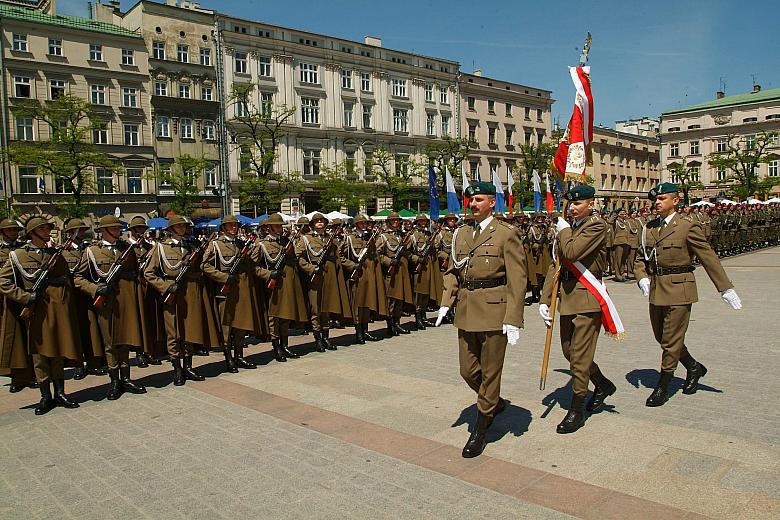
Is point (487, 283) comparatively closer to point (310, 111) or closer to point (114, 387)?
point (114, 387)

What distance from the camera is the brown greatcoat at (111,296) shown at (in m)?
7.45

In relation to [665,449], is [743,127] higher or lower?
higher

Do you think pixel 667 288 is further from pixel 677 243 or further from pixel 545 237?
pixel 545 237

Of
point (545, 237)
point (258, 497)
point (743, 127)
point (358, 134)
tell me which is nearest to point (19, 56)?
point (358, 134)

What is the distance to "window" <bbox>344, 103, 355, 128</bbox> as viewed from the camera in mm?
51728

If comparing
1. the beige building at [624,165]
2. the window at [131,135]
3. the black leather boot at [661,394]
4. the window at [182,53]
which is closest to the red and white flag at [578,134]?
the black leather boot at [661,394]

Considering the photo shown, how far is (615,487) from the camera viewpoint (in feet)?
14.5

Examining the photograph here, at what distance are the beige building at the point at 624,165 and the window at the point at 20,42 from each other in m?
59.6

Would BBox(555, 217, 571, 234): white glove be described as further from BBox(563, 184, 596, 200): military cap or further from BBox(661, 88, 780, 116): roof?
BBox(661, 88, 780, 116): roof

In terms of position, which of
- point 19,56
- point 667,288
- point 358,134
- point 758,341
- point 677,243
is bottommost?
point 758,341

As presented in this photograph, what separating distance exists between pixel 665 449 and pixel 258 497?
3.22 m

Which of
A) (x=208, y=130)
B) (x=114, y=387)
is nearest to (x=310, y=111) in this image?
(x=208, y=130)

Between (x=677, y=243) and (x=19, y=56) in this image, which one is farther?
(x=19, y=56)

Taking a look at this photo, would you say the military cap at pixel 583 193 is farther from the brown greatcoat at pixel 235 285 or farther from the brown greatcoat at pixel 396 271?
the brown greatcoat at pixel 396 271
